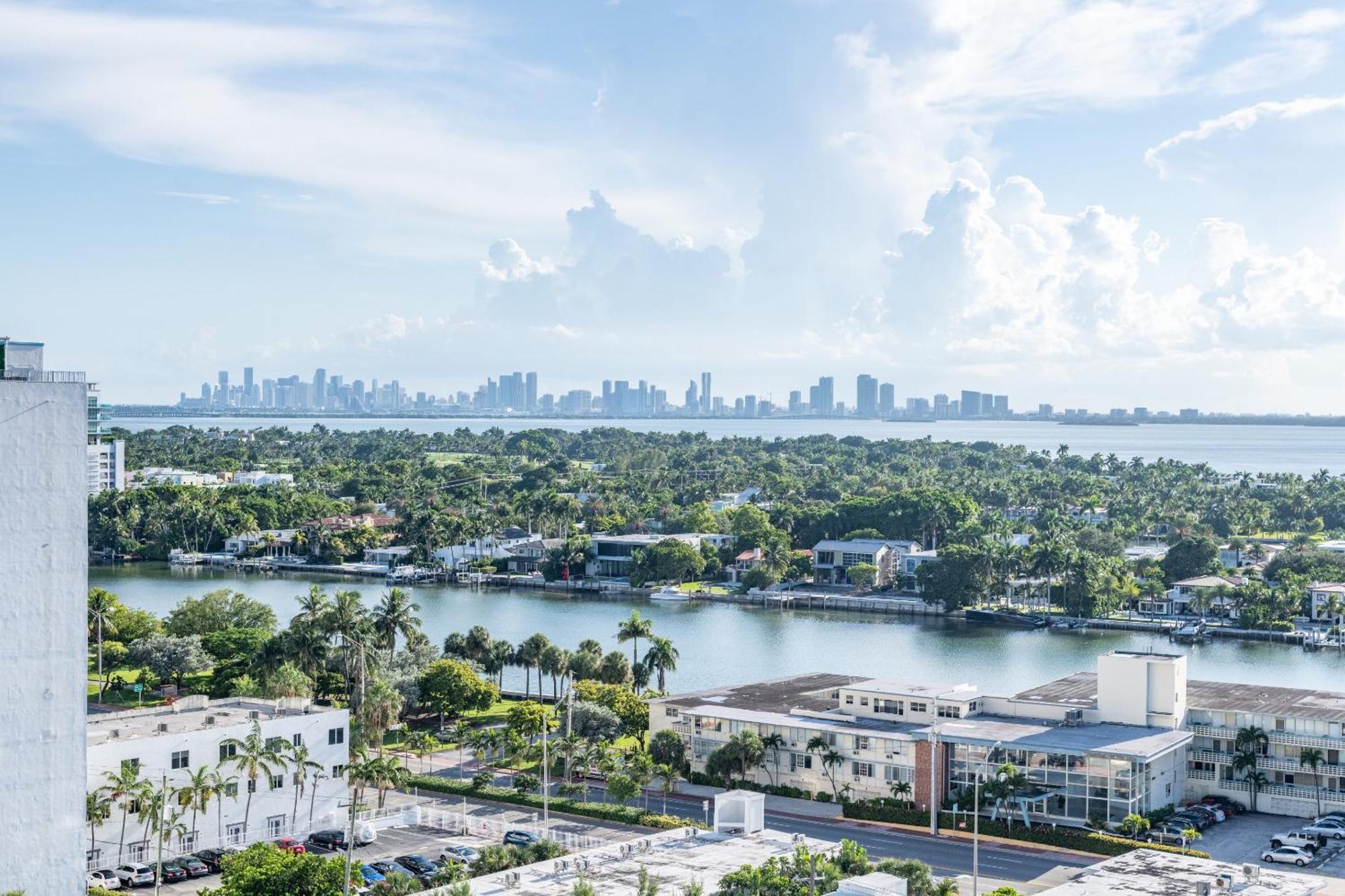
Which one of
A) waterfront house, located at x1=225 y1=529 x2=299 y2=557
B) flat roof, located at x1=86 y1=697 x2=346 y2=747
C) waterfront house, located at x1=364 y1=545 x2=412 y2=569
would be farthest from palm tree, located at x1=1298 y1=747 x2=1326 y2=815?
waterfront house, located at x1=225 y1=529 x2=299 y2=557

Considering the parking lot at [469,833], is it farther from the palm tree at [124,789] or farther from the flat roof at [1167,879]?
the flat roof at [1167,879]

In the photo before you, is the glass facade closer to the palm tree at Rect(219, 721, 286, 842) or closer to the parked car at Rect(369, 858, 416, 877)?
the parked car at Rect(369, 858, 416, 877)

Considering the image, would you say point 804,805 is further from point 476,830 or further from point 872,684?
point 476,830

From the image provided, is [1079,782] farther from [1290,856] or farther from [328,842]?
[328,842]

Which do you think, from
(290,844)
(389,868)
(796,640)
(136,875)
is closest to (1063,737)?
(389,868)

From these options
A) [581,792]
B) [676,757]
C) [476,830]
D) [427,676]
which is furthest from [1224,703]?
[427,676]

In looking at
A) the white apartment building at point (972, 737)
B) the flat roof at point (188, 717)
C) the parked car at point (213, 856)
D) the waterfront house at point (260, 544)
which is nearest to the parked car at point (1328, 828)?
the white apartment building at point (972, 737)
